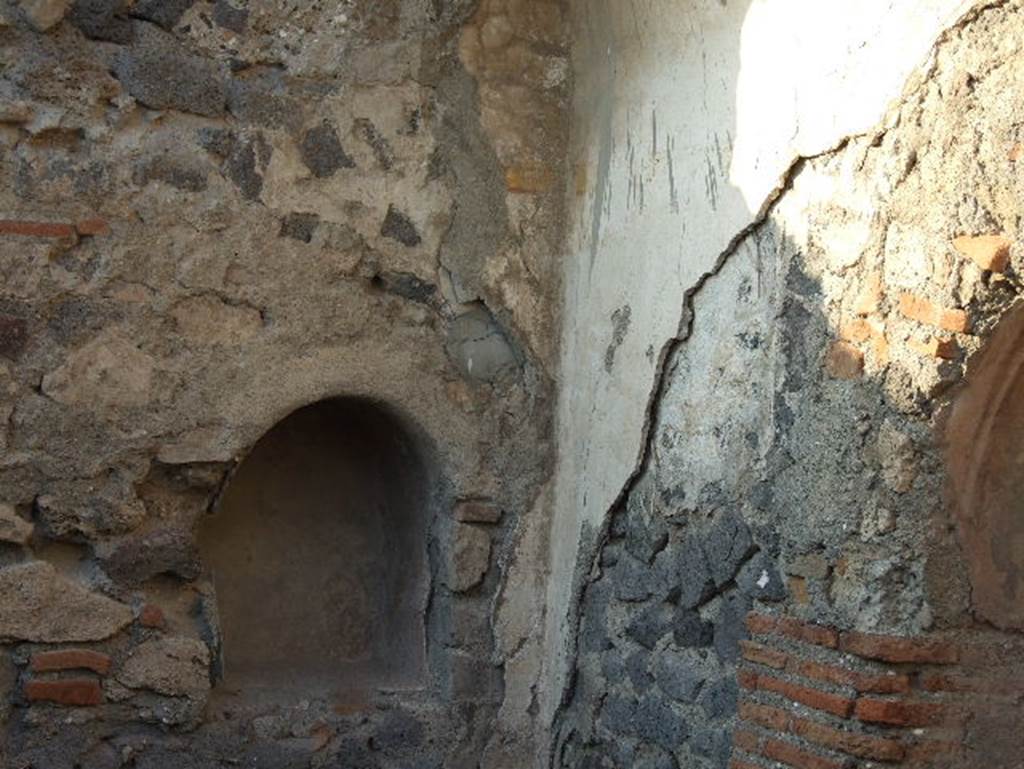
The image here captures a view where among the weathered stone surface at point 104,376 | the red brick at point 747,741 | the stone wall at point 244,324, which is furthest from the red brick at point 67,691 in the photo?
the red brick at point 747,741

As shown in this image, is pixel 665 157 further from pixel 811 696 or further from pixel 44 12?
pixel 44 12

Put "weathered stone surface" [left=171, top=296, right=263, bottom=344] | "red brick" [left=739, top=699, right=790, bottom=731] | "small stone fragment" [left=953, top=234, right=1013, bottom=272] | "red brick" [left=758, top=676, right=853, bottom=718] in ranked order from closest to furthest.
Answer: "small stone fragment" [left=953, top=234, right=1013, bottom=272] < "red brick" [left=758, top=676, right=853, bottom=718] < "red brick" [left=739, top=699, right=790, bottom=731] < "weathered stone surface" [left=171, top=296, right=263, bottom=344]

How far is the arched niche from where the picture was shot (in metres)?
3.09

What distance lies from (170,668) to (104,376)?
0.74 m

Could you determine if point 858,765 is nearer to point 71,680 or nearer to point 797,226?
point 797,226

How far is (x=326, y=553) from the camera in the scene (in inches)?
172

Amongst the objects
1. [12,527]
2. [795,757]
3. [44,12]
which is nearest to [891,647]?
[795,757]

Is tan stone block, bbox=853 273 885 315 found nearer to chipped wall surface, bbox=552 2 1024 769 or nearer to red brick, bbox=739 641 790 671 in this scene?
chipped wall surface, bbox=552 2 1024 769

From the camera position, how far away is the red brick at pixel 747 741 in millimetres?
3299

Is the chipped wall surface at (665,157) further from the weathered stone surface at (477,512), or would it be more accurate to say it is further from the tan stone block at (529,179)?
the weathered stone surface at (477,512)

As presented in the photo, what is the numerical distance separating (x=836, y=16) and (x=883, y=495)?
105 centimetres

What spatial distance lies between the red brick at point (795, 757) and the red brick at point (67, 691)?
164 centimetres

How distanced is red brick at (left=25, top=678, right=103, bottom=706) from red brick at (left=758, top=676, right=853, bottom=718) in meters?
1.62

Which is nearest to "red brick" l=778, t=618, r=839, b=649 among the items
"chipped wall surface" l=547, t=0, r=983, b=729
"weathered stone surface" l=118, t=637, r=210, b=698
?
"chipped wall surface" l=547, t=0, r=983, b=729
